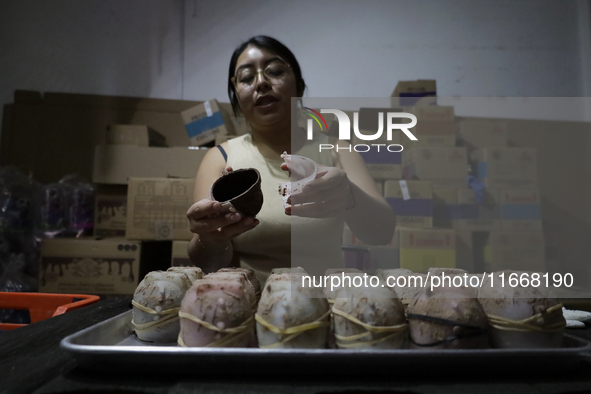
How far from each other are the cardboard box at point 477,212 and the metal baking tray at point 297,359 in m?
2.02

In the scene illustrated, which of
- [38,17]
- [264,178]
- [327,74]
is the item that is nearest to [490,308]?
[264,178]

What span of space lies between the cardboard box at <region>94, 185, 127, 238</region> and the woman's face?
4.48 ft

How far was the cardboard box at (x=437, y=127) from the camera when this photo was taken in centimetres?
246

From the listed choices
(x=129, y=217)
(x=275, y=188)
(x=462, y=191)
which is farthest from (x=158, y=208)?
(x=462, y=191)

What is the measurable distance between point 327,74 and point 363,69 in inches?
11.3

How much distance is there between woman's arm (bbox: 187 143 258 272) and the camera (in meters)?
0.85

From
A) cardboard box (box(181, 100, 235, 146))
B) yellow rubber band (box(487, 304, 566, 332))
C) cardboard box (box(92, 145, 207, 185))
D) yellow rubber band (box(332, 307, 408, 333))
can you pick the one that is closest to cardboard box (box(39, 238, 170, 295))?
cardboard box (box(92, 145, 207, 185))

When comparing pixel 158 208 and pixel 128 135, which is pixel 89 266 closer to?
pixel 158 208

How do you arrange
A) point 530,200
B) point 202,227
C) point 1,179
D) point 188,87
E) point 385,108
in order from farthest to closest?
point 188,87 < point 385,108 < point 530,200 < point 1,179 < point 202,227

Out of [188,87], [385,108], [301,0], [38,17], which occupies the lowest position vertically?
[385,108]

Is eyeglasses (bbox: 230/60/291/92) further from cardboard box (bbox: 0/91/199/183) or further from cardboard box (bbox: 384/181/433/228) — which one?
cardboard box (bbox: 0/91/199/183)

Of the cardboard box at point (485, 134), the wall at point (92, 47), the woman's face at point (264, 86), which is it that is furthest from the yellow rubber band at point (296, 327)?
the wall at point (92, 47)

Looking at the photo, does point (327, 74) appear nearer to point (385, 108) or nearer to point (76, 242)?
point (385, 108)

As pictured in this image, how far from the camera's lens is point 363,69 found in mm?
2855
